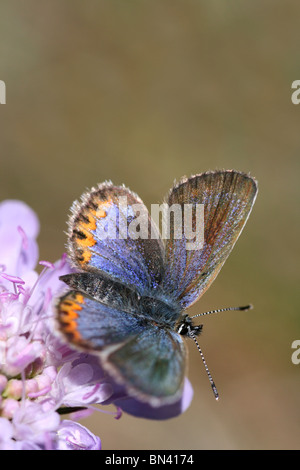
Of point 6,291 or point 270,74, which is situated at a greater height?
point 270,74

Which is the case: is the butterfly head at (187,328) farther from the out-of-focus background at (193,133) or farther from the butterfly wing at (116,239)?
the out-of-focus background at (193,133)

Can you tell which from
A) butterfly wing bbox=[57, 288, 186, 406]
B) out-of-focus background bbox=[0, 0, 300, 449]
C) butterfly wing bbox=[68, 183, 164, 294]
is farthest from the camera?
out-of-focus background bbox=[0, 0, 300, 449]

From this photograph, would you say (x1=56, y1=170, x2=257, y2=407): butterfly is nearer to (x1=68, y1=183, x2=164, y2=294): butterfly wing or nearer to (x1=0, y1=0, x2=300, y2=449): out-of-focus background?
(x1=68, y1=183, x2=164, y2=294): butterfly wing

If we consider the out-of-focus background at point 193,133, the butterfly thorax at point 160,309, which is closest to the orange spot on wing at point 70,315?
the butterfly thorax at point 160,309

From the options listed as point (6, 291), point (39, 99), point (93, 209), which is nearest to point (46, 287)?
point (6, 291)

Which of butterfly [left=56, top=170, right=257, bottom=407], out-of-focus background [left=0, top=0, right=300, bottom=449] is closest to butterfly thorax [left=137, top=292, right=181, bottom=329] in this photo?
butterfly [left=56, top=170, right=257, bottom=407]

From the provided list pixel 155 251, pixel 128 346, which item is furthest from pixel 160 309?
pixel 128 346
